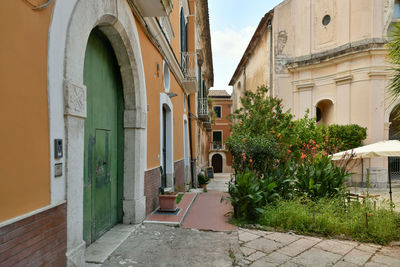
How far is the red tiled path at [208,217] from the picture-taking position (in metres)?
4.53

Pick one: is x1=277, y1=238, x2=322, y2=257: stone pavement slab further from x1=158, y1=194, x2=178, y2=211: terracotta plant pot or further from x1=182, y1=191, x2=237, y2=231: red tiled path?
x1=158, y1=194, x2=178, y2=211: terracotta plant pot

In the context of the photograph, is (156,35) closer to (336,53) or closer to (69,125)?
(69,125)

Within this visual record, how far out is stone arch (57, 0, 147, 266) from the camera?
239 cm

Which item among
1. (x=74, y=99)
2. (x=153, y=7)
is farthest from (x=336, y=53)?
(x=74, y=99)

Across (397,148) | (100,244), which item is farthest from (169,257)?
(397,148)

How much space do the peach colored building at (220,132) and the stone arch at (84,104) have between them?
2573 cm

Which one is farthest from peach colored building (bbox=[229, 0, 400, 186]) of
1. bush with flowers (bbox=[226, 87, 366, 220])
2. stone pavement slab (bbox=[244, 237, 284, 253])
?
stone pavement slab (bbox=[244, 237, 284, 253])

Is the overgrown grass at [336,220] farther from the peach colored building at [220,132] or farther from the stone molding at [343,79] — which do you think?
the peach colored building at [220,132]

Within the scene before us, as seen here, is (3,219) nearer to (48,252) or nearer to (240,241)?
(48,252)

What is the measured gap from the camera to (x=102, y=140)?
12.3ft

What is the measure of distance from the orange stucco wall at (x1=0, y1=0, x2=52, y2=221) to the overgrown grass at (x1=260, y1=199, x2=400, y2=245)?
Answer: 397 centimetres

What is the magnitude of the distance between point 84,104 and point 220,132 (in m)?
31.3

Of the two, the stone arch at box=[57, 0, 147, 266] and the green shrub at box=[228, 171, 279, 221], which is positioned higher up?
the stone arch at box=[57, 0, 147, 266]

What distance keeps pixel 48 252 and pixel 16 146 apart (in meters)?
1.00
